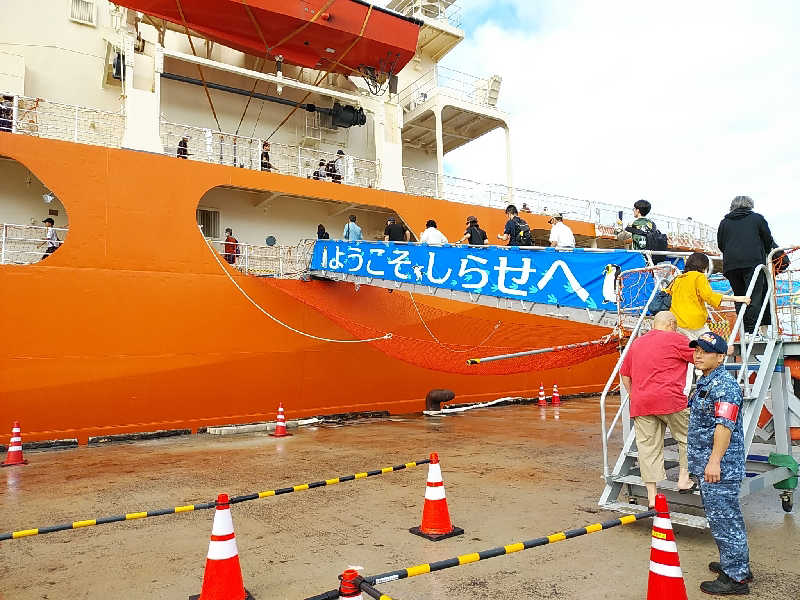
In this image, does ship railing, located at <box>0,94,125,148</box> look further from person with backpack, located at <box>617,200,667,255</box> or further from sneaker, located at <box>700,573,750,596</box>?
sneaker, located at <box>700,573,750,596</box>

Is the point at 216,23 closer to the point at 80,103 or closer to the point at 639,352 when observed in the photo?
the point at 80,103

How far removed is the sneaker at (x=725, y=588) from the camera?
3035mm

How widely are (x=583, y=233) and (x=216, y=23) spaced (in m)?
10.6

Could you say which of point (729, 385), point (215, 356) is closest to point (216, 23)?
point (215, 356)

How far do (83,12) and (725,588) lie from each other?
1475 cm

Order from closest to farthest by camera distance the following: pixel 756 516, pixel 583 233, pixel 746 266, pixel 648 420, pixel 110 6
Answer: pixel 648 420, pixel 756 516, pixel 746 266, pixel 110 6, pixel 583 233

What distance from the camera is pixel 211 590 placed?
2.97 m

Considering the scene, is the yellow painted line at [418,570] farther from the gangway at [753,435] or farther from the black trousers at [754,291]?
the black trousers at [754,291]

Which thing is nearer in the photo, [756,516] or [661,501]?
[661,501]

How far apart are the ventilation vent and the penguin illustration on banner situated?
12.3 meters

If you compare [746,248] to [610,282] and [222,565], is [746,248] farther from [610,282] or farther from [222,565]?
[222,565]

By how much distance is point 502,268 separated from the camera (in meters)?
7.00

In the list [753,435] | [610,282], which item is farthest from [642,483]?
[610,282]

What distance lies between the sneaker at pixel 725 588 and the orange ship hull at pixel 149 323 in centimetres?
805
